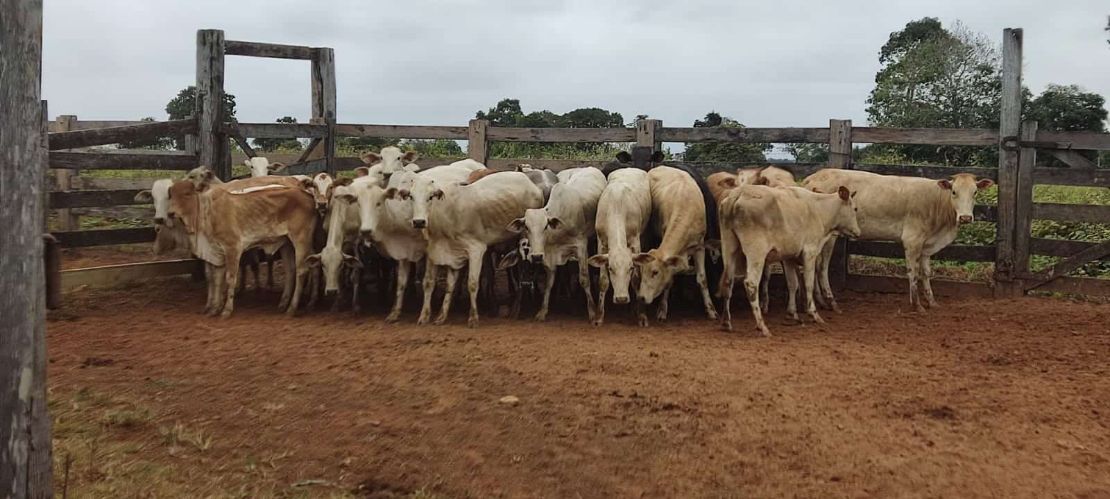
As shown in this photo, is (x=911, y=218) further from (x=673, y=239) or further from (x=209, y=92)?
(x=209, y=92)

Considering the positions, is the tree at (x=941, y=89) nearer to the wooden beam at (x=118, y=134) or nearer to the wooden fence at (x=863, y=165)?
the wooden fence at (x=863, y=165)

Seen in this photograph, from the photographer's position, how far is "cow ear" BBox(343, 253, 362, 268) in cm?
990

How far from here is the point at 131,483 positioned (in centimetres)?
432

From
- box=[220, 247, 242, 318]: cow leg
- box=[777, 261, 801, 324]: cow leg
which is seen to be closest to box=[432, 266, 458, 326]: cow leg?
box=[220, 247, 242, 318]: cow leg

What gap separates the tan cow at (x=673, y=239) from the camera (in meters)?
9.20

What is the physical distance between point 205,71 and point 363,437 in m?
7.86

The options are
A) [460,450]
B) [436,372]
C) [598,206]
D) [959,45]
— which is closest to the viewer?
[460,450]

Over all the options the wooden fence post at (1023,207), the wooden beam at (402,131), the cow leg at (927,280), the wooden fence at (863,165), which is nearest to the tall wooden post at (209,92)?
the wooden fence at (863,165)

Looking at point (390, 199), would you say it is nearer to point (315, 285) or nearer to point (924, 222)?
point (315, 285)

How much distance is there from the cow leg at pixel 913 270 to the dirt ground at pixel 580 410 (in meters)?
1.08

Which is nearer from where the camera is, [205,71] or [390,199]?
[390,199]

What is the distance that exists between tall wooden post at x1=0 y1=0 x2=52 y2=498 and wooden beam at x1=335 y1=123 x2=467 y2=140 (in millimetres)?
9859

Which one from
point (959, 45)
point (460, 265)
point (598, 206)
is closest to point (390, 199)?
point (460, 265)

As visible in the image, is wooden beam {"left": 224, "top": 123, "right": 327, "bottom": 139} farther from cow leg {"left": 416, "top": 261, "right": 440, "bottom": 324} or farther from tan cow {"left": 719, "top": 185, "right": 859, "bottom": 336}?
tan cow {"left": 719, "top": 185, "right": 859, "bottom": 336}
